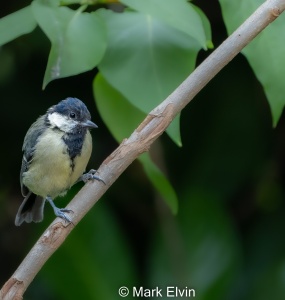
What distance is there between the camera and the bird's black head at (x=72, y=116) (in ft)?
6.35

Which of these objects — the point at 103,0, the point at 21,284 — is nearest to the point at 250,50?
the point at 103,0

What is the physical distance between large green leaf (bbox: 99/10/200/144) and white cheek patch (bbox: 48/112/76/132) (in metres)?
0.36

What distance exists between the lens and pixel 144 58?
1635mm

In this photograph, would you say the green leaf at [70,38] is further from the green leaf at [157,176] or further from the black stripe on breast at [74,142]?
the black stripe on breast at [74,142]

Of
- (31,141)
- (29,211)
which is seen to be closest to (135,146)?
(31,141)

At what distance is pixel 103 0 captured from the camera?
5.50 ft

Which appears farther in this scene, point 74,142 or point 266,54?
point 74,142

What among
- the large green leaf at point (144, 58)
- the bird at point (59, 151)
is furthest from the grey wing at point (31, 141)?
the large green leaf at point (144, 58)

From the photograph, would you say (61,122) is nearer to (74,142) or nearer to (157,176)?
(74,142)

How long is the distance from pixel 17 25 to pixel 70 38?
0.43ft

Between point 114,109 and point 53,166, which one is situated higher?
point 114,109

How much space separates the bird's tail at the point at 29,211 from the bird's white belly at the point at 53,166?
14 centimetres

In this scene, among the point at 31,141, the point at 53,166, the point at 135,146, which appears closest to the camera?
the point at 135,146

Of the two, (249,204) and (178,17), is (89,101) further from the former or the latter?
(178,17)
